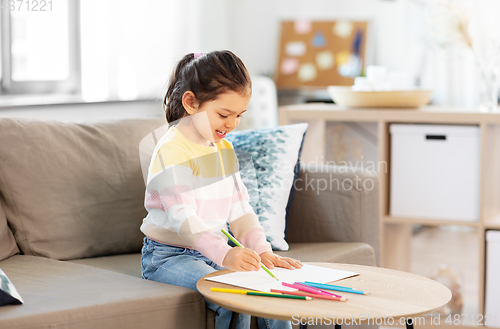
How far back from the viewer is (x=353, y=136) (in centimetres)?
228

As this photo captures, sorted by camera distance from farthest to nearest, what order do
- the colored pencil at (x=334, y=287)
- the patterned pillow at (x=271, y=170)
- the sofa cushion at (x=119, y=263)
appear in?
the patterned pillow at (x=271, y=170)
the sofa cushion at (x=119, y=263)
the colored pencil at (x=334, y=287)

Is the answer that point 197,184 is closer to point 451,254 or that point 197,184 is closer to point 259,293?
point 259,293

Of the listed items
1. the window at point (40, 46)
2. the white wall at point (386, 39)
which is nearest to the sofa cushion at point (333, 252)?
the window at point (40, 46)

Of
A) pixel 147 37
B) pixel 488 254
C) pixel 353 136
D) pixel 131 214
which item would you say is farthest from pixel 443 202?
pixel 147 37

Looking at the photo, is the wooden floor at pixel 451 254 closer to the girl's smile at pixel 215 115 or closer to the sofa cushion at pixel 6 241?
the girl's smile at pixel 215 115

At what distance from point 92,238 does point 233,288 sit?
0.70 m

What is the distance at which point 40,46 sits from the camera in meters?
2.83

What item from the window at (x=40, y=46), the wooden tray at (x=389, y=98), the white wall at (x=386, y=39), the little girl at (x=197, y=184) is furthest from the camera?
the white wall at (x=386, y=39)

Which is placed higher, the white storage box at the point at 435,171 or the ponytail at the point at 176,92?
the ponytail at the point at 176,92

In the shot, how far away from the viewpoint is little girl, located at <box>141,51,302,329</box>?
120 cm

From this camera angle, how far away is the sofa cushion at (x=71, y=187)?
1524 mm

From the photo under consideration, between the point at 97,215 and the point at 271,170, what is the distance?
0.49 m

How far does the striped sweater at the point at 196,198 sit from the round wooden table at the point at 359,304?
163mm

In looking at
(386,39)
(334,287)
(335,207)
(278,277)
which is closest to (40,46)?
(335,207)
